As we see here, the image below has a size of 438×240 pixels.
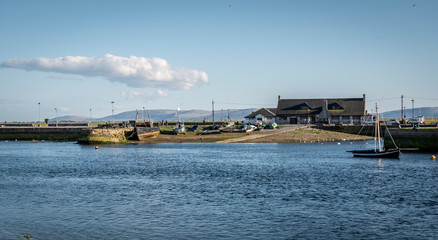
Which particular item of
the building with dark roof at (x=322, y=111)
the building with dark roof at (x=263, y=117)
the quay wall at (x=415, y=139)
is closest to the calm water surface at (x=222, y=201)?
the quay wall at (x=415, y=139)

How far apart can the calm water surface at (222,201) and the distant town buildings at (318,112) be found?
83832 millimetres

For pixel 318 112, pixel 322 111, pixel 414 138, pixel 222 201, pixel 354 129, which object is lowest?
pixel 222 201

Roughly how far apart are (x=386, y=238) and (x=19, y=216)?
2391cm

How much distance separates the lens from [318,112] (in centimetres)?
15188

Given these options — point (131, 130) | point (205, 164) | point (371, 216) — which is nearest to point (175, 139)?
point (131, 130)

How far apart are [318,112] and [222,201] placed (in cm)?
12156

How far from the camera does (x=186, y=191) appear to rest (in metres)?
40.6

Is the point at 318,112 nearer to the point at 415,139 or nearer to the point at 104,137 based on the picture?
the point at 104,137

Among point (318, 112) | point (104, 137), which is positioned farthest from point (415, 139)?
point (318, 112)

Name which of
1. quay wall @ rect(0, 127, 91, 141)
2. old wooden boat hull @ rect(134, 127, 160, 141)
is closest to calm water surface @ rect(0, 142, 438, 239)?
old wooden boat hull @ rect(134, 127, 160, 141)

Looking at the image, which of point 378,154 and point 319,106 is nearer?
point 378,154

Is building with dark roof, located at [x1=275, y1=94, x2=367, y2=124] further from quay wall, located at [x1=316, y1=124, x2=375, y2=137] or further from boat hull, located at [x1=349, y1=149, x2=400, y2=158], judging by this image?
boat hull, located at [x1=349, y1=149, x2=400, y2=158]

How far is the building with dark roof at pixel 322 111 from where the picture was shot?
14420cm

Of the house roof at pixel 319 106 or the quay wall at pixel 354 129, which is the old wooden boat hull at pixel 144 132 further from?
the house roof at pixel 319 106
